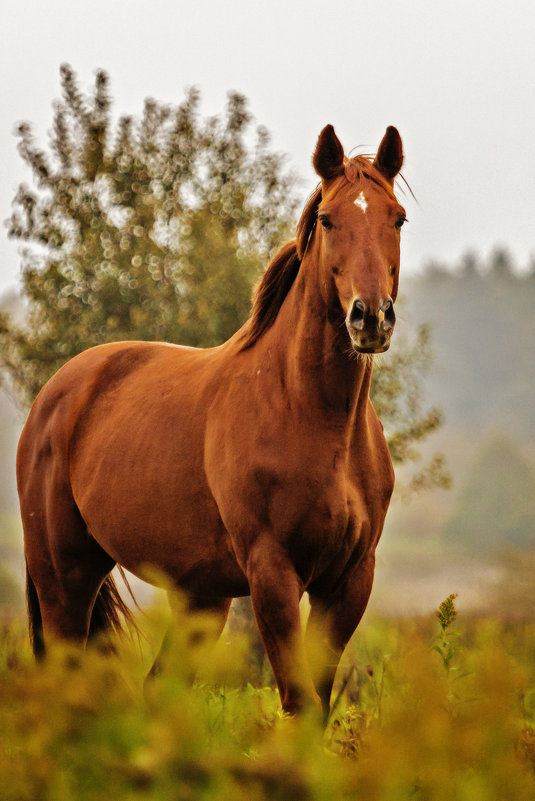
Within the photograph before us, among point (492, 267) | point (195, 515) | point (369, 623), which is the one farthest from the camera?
point (492, 267)

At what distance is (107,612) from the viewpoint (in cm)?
527

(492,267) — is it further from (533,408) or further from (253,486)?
(253,486)

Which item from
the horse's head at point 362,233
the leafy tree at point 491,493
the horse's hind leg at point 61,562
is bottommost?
the leafy tree at point 491,493

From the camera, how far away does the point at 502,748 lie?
54.5 inches

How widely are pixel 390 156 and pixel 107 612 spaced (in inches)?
117

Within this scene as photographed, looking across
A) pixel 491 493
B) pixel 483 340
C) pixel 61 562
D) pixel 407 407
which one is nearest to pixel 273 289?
pixel 61 562

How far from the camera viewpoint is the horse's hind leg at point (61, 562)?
16.3ft

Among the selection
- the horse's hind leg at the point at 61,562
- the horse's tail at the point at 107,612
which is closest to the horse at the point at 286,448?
the horse's hind leg at the point at 61,562

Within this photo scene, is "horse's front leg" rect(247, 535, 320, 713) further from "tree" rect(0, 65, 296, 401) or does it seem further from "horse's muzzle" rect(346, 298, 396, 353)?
"tree" rect(0, 65, 296, 401)

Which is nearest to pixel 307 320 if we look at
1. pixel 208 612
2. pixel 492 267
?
pixel 208 612

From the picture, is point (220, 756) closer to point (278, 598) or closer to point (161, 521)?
point (278, 598)

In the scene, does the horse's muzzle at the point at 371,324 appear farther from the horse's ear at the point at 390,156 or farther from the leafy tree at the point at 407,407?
the leafy tree at the point at 407,407

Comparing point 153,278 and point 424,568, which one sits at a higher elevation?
point 153,278

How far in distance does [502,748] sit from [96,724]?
0.64m
